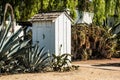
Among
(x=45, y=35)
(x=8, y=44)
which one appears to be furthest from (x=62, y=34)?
(x=8, y=44)

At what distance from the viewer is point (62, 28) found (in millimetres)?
15523

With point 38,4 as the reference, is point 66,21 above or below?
below

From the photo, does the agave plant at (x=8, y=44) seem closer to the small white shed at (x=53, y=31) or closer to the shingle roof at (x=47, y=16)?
the small white shed at (x=53, y=31)

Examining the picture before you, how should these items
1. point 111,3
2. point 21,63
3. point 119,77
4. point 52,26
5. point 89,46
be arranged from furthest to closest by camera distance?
point 111,3 < point 89,46 < point 52,26 < point 21,63 < point 119,77

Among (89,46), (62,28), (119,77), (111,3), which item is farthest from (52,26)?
(111,3)

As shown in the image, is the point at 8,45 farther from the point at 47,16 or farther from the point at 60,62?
the point at 47,16

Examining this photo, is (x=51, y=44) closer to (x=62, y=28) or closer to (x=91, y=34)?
(x=62, y=28)

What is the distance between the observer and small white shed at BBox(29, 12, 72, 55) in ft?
49.8

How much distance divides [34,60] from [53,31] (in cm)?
150

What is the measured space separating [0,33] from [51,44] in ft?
7.95

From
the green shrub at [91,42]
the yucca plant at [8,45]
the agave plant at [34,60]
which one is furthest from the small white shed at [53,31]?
the green shrub at [91,42]

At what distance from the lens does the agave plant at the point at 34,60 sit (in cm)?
1425

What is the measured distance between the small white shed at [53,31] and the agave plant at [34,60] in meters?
0.86

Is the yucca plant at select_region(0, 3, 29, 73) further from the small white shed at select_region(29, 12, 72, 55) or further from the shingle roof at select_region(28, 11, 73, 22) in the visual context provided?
the shingle roof at select_region(28, 11, 73, 22)
